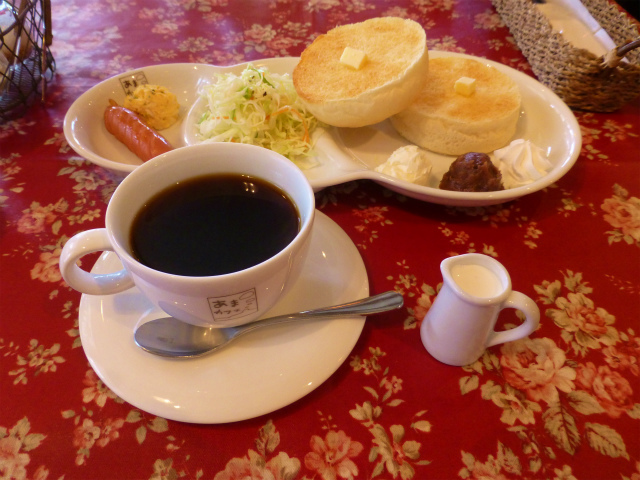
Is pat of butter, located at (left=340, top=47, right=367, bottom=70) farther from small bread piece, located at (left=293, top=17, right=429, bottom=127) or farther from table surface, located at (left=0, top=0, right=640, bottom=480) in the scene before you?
table surface, located at (left=0, top=0, right=640, bottom=480)

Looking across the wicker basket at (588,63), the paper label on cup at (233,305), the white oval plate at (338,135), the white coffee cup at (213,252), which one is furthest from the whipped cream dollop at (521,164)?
the paper label on cup at (233,305)

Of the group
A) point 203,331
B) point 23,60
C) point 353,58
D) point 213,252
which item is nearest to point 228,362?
point 203,331

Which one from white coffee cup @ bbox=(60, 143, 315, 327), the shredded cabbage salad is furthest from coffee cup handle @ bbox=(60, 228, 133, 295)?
the shredded cabbage salad

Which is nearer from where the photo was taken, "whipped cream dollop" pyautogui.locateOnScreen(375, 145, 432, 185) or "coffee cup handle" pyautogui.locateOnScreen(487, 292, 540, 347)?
"coffee cup handle" pyautogui.locateOnScreen(487, 292, 540, 347)

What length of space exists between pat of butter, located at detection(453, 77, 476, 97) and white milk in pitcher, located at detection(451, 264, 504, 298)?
745 millimetres

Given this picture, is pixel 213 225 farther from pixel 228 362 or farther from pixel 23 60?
pixel 23 60

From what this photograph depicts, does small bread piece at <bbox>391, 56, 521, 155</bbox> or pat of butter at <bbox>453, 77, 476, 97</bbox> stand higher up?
pat of butter at <bbox>453, 77, 476, 97</bbox>

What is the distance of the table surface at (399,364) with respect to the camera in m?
0.70

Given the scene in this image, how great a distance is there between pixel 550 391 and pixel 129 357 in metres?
0.80

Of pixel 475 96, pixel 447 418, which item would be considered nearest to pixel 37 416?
pixel 447 418

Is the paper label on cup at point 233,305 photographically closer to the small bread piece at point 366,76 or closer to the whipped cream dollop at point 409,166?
A: the whipped cream dollop at point 409,166

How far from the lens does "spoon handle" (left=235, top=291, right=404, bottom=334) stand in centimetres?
77

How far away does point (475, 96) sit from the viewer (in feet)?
4.25

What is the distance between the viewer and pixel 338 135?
1.38 meters
